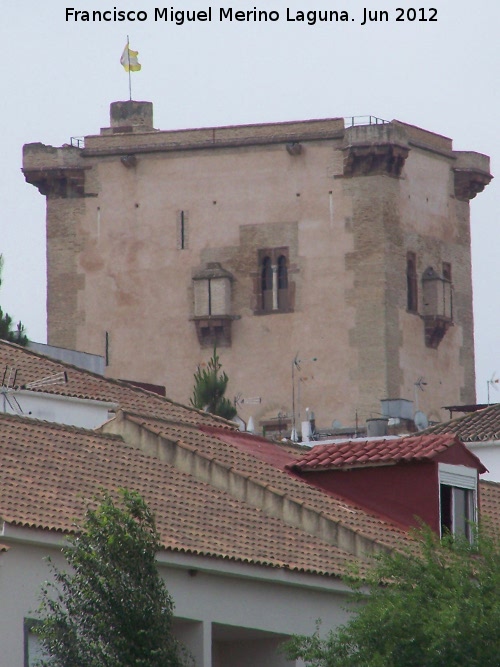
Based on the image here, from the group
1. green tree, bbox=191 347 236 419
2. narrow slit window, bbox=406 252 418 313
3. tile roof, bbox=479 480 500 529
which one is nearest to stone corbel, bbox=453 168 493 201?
narrow slit window, bbox=406 252 418 313

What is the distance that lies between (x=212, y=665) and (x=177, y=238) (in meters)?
67.9

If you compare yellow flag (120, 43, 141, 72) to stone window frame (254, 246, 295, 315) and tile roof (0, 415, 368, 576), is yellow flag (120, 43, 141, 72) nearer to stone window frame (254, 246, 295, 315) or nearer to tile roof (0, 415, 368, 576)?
stone window frame (254, 246, 295, 315)

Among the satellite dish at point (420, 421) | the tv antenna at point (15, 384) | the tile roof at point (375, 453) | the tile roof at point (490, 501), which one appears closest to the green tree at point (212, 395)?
the satellite dish at point (420, 421)

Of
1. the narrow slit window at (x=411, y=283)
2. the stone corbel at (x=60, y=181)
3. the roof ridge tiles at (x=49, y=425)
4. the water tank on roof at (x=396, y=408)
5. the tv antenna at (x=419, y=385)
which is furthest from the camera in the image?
the stone corbel at (x=60, y=181)

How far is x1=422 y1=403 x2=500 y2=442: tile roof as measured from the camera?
54.8 meters

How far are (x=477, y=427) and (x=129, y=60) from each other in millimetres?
51193

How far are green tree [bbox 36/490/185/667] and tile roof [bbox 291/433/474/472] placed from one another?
9.00 m

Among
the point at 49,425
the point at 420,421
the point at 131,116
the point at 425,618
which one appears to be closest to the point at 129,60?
the point at 131,116

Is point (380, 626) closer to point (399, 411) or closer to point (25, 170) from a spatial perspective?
point (399, 411)

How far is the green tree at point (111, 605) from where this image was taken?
2762cm

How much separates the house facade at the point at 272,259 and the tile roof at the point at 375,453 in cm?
5500

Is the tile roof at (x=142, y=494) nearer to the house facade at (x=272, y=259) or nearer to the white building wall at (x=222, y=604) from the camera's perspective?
the white building wall at (x=222, y=604)

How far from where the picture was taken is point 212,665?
105 feet

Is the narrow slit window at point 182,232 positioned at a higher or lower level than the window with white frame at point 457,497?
higher
